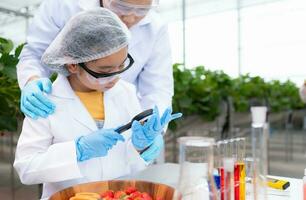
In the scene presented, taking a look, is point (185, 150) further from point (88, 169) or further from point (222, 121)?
point (222, 121)

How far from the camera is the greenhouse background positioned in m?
2.19

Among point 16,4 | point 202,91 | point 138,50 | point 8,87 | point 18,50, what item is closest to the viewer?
point 138,50

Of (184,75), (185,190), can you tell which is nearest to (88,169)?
(185,190)

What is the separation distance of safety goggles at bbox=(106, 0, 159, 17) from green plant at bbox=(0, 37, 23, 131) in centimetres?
76

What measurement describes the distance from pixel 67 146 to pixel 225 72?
3.16 metres

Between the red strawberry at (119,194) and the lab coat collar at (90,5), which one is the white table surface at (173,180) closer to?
the red strawberry at (119,194)

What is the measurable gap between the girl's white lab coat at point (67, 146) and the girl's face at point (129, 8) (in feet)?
0.78

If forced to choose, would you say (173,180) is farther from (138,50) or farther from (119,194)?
(138,50)

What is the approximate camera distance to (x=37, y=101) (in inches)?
38.2

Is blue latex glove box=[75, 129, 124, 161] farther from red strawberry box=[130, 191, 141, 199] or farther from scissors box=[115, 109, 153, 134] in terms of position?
red strawberry box=[130, 191, 141, 199]

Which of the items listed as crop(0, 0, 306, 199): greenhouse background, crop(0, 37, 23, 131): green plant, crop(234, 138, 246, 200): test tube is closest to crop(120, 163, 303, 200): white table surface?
crop(234, 138, 246, 200): test tube

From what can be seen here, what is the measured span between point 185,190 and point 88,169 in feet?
1.61

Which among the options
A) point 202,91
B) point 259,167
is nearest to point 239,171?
point 259,167

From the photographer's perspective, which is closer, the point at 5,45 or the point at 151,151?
the point at 151,151
